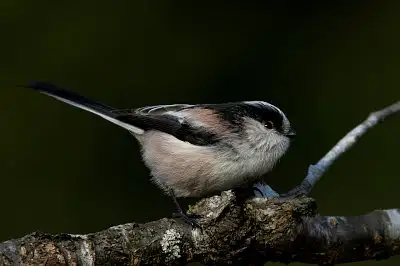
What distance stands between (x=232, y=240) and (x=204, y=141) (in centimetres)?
49

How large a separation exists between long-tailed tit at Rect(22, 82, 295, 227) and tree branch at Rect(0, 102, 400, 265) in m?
0.28

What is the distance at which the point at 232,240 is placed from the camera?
1.43 meters

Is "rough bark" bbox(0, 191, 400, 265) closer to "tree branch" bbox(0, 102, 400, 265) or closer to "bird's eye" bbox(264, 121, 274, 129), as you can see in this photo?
"tree branch" bbox(0, 102, 400, 265)

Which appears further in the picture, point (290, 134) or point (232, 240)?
point (290, 134)

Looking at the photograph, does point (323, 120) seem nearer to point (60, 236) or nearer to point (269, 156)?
point (269, 156)

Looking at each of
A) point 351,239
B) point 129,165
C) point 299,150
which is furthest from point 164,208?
point 351,239

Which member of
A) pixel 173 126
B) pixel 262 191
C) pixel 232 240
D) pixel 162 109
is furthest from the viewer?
pixel 162 109

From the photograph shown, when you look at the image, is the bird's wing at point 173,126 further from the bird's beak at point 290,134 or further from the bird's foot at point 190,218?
the bird's foot at point 190,218

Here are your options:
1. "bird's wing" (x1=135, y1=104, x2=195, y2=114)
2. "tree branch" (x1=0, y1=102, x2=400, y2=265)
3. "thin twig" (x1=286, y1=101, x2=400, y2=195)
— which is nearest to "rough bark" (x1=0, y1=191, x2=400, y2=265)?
"tree branch" (x1=0, y1=102, x2=400, y2=265)

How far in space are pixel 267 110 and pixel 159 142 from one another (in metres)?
0.32

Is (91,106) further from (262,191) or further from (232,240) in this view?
(232,240)

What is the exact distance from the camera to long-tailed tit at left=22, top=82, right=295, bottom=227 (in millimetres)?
1802

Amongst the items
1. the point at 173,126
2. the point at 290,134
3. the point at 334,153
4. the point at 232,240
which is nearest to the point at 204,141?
the point at 173,126

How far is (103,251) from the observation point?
1.28m
